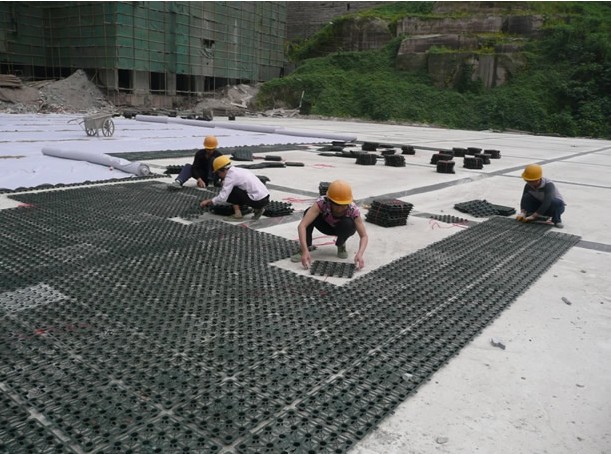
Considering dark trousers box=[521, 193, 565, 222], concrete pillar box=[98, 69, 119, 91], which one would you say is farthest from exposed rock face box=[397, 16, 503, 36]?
dark trousers box=[521, 193, 565, 222]

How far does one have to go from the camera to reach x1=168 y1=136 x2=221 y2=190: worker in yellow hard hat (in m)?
7.42

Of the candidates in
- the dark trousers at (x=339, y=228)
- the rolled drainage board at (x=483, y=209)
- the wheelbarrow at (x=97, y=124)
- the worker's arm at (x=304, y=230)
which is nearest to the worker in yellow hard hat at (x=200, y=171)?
the dark trousers at (x=339, y=228)

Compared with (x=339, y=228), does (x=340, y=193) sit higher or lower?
higher

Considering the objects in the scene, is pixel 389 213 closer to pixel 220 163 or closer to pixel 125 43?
pixel 220 163

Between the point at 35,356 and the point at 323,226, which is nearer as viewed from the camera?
the point at 35,356

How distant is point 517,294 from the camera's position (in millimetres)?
4207

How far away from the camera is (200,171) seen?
759cm

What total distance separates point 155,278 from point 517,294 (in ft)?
10.0

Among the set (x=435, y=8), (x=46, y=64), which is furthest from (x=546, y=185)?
(x=435, y=8)

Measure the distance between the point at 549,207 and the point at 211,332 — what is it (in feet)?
16.6

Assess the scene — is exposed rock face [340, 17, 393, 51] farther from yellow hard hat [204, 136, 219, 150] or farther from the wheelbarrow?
yellow hard hat [204, 136, 219, 150]

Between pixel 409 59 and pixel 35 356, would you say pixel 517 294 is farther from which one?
pixel 409 59

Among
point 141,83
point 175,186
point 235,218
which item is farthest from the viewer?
point 141,83

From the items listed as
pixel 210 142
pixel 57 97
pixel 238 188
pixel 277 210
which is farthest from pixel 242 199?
pixel 57 97
